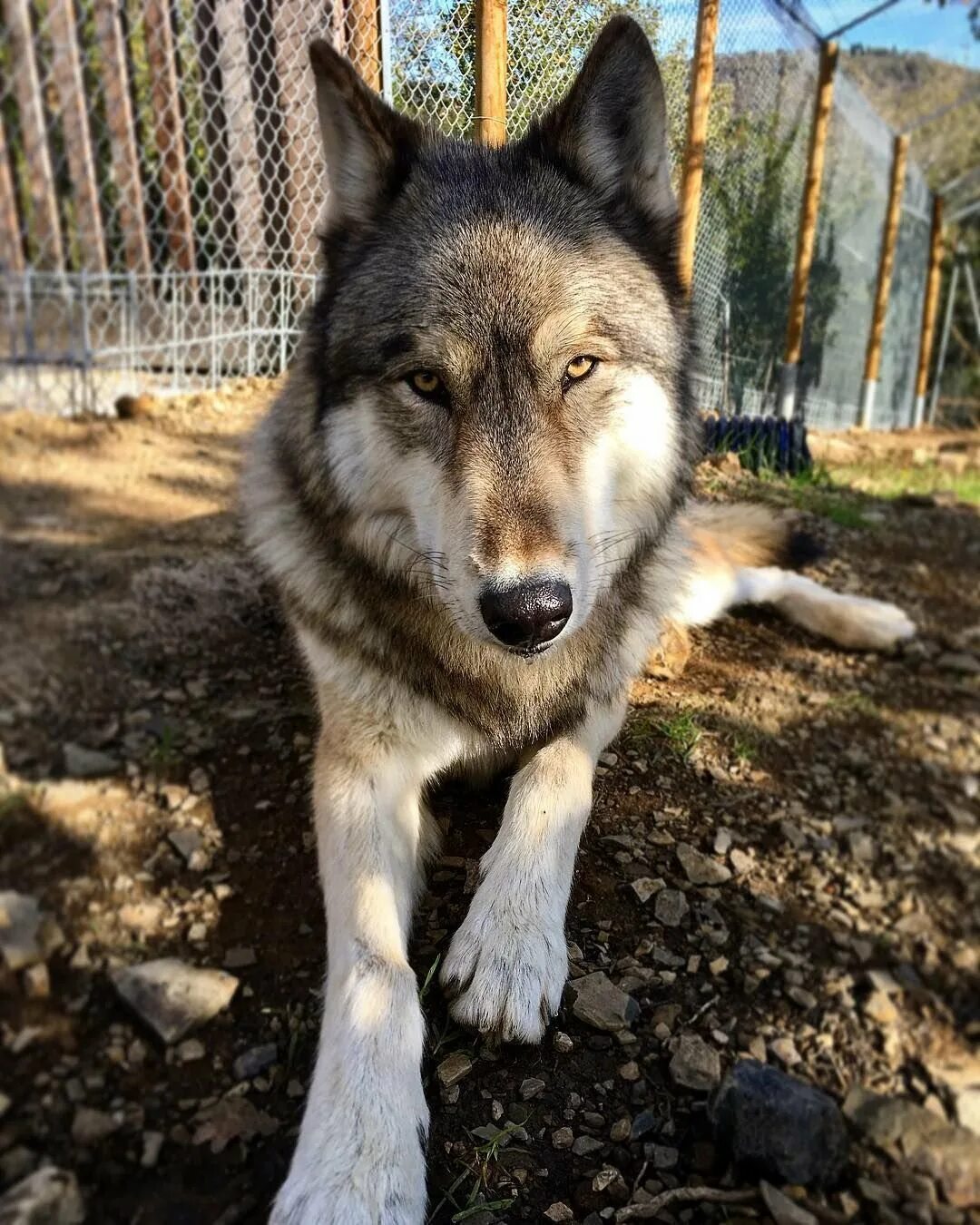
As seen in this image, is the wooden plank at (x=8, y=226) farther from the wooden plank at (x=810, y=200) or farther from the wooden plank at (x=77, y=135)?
the wooden plank at (x=810, y=200)

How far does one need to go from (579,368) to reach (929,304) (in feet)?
37.4

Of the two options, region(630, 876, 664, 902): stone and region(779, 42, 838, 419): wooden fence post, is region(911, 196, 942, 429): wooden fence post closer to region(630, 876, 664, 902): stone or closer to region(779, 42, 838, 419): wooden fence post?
region(779, 42, 838, 419): wooden fence post

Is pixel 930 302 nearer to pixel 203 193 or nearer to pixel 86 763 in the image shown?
pixel 203 193

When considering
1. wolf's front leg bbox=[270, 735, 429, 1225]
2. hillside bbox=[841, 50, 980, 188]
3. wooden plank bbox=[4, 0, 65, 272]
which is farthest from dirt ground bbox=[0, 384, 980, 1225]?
hillside bbox=[841, 50, 980, 188]

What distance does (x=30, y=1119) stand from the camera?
148cm

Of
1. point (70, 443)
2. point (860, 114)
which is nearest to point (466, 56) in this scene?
point (70, 443)

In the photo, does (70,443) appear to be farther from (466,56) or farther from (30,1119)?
(30,1119)

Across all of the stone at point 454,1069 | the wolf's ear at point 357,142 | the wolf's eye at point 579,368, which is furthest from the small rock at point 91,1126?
the wolf's ear at point 357,142

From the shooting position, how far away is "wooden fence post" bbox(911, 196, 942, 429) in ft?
36.5

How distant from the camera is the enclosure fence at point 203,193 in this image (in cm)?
498

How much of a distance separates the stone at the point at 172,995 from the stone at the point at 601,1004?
27.3 inches

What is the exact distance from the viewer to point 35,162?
5223mm

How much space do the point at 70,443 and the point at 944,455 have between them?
743cm

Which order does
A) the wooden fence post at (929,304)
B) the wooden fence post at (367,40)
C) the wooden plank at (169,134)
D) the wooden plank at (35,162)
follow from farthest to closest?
the wooden fence post at (929,304) < the wooden plank at (169,134) < the wooden plank at (35,162) < the wooden fence post at (367,40)
